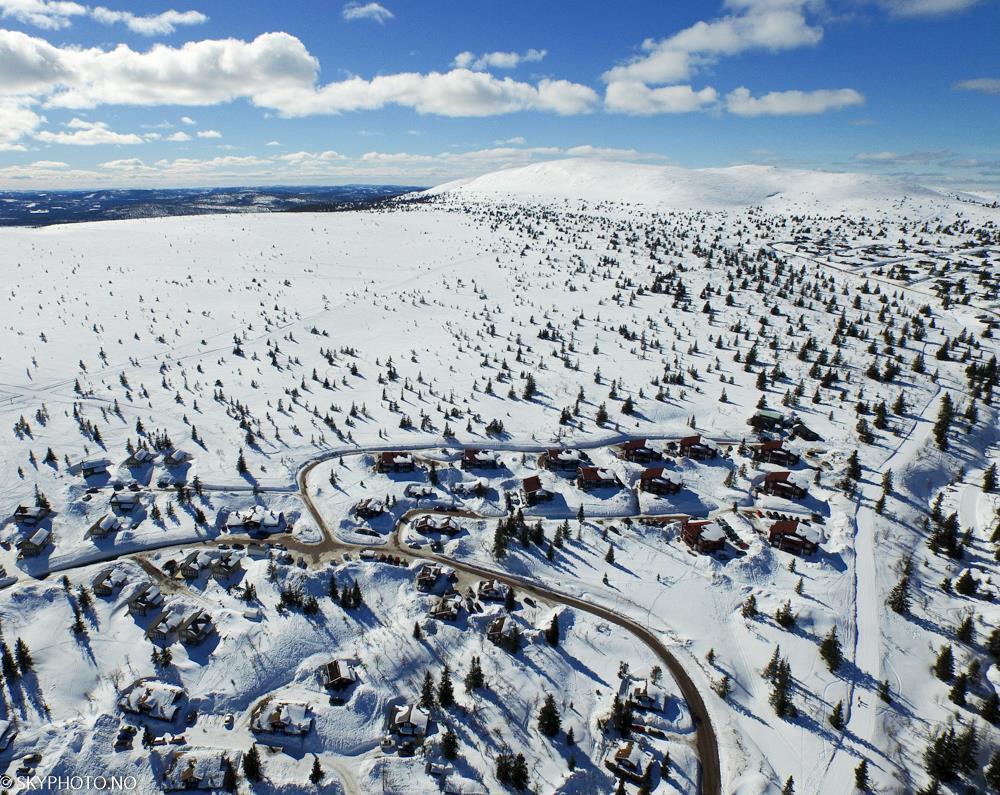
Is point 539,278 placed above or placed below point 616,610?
above

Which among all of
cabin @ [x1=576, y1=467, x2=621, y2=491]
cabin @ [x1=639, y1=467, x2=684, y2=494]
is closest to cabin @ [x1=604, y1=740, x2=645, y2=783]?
cabin @ [x1=576, y1=467, x2=621, y2=491]

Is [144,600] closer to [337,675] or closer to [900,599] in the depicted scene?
[337,675]

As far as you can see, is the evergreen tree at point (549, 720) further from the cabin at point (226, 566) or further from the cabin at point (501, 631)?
the cabin at point (226, 566)

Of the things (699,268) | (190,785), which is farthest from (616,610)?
(699,268)

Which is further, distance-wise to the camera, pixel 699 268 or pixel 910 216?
pixel 910 216

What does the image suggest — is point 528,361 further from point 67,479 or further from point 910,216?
point 910,216

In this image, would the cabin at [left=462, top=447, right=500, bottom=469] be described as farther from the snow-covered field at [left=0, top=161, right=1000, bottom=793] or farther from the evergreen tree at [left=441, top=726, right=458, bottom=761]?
the evergreen tree at [left=441, top=726, right=458, bottom=761]
